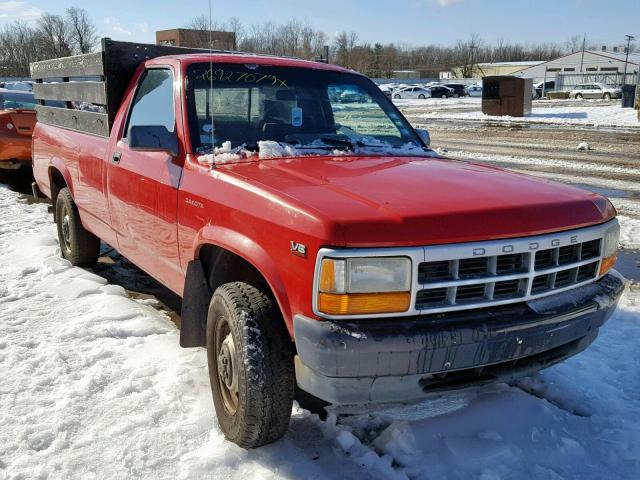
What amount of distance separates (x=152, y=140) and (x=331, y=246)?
1.52 m

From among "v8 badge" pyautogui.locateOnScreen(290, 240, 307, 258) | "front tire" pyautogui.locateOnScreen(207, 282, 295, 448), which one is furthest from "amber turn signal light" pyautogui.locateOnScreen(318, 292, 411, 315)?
"front tire" pyautogui.locateOnScreen(207, 282, 295, 448)

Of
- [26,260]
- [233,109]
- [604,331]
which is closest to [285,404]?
[233,109]

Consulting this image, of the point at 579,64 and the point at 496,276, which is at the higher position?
the point at 579,64

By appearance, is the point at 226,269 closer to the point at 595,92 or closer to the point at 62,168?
the point at 62,168

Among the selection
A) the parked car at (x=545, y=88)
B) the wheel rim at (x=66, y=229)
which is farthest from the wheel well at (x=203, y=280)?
the parked car at (x=545, y=88)

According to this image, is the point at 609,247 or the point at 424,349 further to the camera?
the point at 609,247

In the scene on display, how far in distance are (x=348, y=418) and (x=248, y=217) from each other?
1.26m

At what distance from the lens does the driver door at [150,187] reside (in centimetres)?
350

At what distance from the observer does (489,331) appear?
2.49 meters

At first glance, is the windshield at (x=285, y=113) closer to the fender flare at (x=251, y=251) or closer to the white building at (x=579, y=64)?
the fender flare at (x=251, y=251)

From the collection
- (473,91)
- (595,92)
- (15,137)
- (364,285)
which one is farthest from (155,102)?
(473,91)

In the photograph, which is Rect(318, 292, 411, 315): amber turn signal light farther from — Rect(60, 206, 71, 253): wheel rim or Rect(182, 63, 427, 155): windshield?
Rect(60, 206, 71, 253): wheel rim

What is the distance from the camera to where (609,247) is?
3057mm

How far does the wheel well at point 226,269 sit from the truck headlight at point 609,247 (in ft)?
5.47
